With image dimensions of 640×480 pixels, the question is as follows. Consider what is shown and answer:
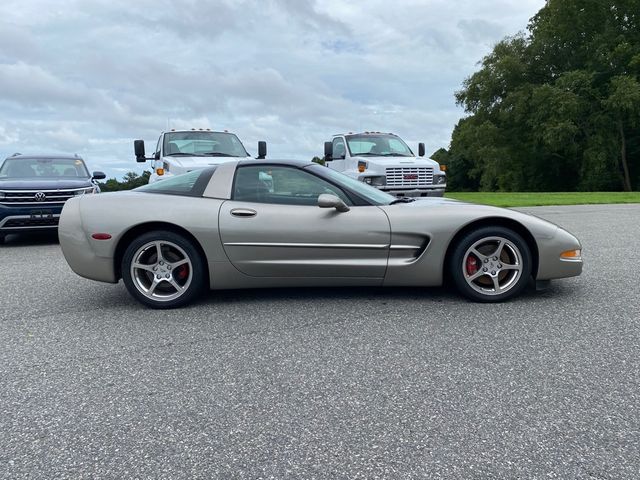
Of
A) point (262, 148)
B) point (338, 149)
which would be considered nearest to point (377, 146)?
point (338, 149)

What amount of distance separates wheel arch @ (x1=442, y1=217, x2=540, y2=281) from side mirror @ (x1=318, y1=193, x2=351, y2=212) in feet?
3.08

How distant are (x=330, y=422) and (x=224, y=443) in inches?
19.2

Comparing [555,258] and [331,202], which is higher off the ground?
[331,202]

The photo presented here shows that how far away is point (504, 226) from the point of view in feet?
15.4

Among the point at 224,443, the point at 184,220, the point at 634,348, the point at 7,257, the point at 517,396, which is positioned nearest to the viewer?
the point at 224,443

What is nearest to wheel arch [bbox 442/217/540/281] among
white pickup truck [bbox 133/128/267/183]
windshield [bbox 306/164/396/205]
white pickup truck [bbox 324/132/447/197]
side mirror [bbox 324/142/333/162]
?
windshield [bbox 306/164/396/205]

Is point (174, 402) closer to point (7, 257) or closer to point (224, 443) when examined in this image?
point (224, 443)

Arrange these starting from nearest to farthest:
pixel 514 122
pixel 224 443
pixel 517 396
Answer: pixel 224 443 → pixel 517 396 → pixel 514 122

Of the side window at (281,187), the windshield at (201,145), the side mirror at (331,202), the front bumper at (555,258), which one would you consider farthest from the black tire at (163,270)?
the windshield at (201,145)

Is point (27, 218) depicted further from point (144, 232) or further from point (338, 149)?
point (338, 149)

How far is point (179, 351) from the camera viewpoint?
11.7 feet

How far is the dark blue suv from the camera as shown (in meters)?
8.87

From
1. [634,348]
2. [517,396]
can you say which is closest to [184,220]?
[517,396]

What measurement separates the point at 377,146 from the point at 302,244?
9419 millimetres
